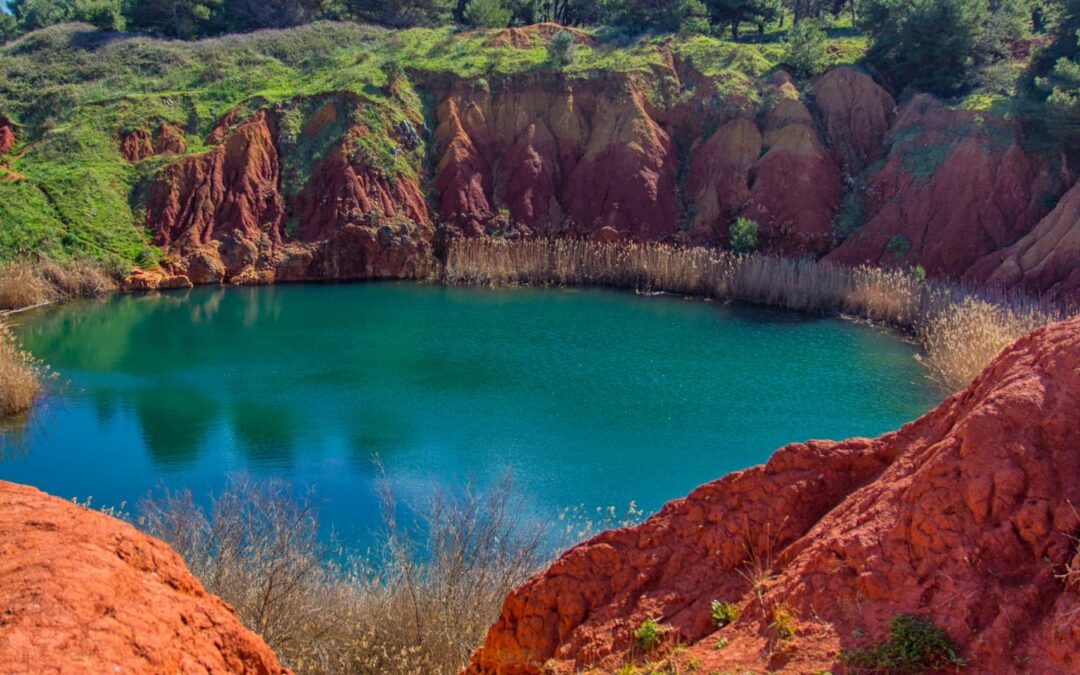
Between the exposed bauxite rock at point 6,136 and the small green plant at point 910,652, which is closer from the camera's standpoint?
the small green plant at point 910,652

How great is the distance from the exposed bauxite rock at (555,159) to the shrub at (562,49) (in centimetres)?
138

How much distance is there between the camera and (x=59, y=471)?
16.3 m

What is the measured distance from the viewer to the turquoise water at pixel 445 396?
52.6 ft

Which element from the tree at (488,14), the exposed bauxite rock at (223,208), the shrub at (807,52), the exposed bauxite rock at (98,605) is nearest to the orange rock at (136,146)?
the exposed bauxite rock at (223,208)

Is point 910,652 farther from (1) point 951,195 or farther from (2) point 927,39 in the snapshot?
(2) point 927,39

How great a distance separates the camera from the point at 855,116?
123 feet

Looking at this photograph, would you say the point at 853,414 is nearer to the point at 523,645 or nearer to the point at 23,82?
the point at 523,645

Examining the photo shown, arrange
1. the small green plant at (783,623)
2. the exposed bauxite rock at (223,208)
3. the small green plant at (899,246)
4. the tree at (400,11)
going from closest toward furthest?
the small green plant at (783,623) < the small green plant at (899,246) < the exposed bauxite rock at (223,208) < the tree at (400,11)

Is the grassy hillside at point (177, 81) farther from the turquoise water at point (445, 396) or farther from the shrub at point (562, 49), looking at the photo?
the turquoise water at point (445, 396)

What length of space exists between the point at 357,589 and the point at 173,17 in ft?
168

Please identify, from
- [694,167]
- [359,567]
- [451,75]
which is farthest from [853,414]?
[451,75]

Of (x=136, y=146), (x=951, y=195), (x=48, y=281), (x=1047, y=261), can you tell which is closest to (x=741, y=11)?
(x=951, y=195)

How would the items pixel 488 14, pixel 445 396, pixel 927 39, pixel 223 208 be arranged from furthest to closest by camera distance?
pixel 488 14, pixel 223 208, pixel 927 39, pixel 445 396

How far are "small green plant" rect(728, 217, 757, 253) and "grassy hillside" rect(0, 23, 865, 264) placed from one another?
8925mm
